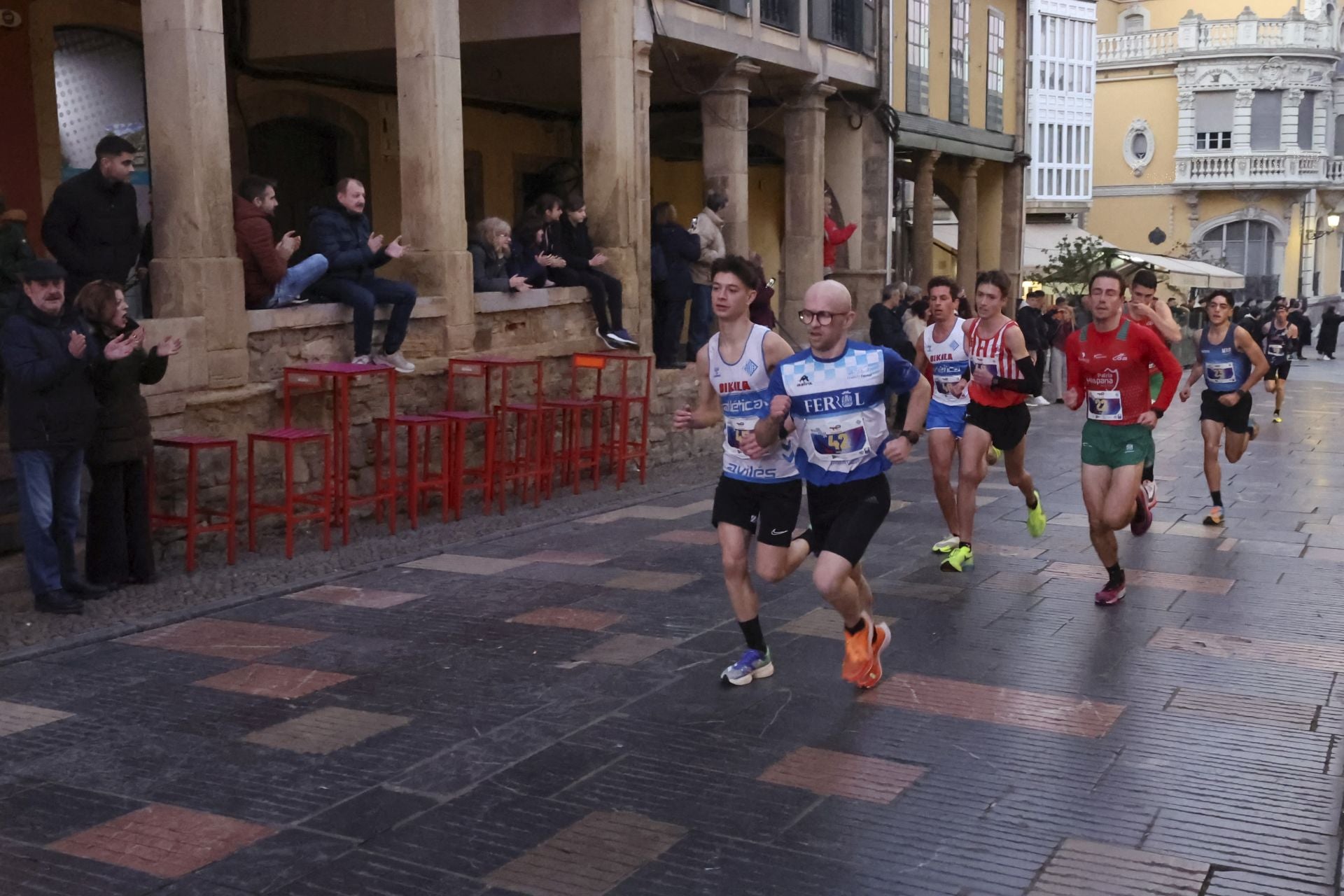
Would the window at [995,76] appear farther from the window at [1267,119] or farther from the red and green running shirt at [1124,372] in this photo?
the window at [1267,119]

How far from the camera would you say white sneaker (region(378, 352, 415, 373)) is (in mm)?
11000

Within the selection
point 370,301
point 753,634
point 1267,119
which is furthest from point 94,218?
point 1267,119

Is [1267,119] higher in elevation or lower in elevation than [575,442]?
higher

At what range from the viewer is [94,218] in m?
9.01

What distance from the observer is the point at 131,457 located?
8.31m

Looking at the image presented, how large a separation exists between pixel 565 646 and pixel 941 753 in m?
2.28

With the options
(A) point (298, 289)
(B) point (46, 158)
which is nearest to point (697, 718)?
(A) point (298, 289)

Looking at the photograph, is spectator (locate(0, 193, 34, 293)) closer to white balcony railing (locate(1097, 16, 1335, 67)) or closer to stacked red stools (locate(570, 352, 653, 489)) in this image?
stacked red stools (locate(570, 352, 653, 489))

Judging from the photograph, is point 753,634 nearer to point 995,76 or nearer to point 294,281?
point 294,281

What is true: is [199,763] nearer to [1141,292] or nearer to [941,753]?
[941,753]

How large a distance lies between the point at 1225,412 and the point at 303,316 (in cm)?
715

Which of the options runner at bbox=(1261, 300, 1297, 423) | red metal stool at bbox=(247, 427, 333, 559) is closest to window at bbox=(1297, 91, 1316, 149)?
runner at bbox=(1261, 300, 1297, 423)

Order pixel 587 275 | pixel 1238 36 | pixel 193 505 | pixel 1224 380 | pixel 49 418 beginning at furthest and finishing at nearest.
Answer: pixel 1238 36
pixel 587 275
pixel 1224 380
pixel 193 505
pixel 49 418

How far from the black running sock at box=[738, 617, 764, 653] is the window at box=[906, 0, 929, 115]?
642 inches
